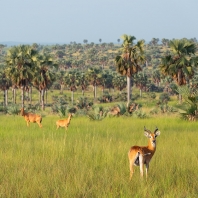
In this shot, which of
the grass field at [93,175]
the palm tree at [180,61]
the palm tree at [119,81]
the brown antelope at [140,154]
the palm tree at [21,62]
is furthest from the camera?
the palm tree at [119,81]

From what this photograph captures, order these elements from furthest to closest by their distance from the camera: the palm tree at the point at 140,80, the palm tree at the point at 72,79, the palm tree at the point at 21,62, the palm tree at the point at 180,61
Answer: the palm tree at the point at 140,80 < the palm tree at the point at 72,79 < the palm tree at the point at 21,62 < the palm tree at the point at 180,61

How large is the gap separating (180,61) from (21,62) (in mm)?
19987

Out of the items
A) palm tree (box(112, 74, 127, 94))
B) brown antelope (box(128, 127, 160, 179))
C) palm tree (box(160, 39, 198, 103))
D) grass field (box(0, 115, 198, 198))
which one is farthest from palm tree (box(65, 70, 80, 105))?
brown antelope (box(128, 127, 160, 179))

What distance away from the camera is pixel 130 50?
48844 millimetres

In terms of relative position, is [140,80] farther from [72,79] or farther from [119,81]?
[72,79]

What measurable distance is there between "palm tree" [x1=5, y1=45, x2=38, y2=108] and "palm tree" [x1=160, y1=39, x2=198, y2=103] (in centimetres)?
1695

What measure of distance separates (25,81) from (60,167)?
44958mm

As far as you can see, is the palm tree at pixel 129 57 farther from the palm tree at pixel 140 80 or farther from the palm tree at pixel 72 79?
the palm tree at pixel 140 80

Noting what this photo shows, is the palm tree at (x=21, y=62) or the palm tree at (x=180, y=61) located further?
the palm tree at (x=21, y=62)

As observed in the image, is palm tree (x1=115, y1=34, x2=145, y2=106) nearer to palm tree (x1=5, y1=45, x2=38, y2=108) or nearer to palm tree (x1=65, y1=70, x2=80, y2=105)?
palm tree (x1=5, y1=45, x2=38, y2=108)

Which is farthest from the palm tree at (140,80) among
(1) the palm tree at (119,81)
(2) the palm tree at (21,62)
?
(2) the palm tree at (21,62)

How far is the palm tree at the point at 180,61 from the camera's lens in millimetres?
42312

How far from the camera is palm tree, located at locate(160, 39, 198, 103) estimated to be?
4231 centimetres

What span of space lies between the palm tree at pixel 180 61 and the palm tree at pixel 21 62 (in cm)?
1695
